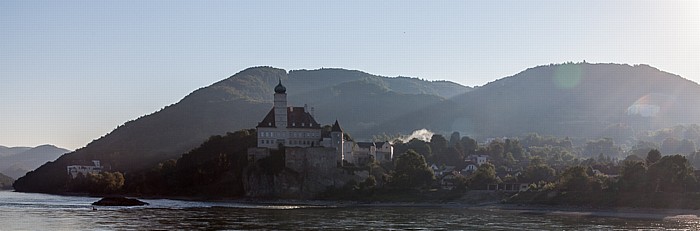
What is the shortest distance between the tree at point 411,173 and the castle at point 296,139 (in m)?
9.51

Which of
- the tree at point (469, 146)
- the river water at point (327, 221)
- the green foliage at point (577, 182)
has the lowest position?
the river water at point (327, 221)

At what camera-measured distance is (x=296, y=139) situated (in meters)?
130

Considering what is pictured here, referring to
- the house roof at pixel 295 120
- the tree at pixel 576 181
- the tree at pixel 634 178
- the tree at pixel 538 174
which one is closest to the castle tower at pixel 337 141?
the house roof at pixel 295 120

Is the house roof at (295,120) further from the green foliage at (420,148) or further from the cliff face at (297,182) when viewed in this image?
the green foliage at (420,148)

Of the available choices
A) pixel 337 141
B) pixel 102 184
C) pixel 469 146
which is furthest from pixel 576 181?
pixel 102 184

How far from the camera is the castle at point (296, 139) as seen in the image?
126 m

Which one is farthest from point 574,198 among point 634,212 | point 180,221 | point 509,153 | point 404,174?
point 509,153

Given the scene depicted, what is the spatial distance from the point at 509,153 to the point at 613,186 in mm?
75399

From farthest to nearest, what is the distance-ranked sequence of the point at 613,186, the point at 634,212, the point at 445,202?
the point at 445,202 → the point at 613,186 → the point at 634,212

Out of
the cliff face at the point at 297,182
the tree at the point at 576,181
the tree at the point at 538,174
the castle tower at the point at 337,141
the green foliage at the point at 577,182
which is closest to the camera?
the green foliage at the point at 577,182

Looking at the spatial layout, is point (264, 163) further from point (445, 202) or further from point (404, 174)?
point (445, 202)

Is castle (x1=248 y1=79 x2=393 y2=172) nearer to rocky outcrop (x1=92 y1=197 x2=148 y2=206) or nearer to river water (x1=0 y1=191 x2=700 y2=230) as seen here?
rocky outcrop (x1=92 y1=197 x2=148 y2=206)

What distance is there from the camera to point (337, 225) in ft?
225

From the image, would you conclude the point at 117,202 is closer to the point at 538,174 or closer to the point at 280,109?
the point at 280,109
